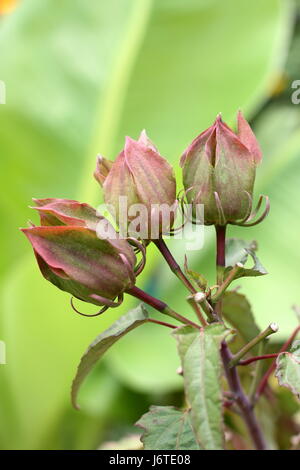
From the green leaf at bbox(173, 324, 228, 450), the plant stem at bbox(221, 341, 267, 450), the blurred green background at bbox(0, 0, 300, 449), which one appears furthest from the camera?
A: the blurred green background at bbox(0, 0, 300, 449)

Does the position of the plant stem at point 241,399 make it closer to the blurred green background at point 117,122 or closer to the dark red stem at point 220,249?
the dark red stem at point 220,249

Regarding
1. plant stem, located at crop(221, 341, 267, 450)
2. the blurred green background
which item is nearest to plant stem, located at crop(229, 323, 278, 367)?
plant stem, located at crop(221, 341, 267, 450)

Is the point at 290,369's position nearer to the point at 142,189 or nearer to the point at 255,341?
the point at 255,341

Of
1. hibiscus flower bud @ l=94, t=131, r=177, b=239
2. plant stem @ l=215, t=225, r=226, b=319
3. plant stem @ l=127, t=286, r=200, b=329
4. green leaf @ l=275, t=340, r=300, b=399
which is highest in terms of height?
hibiscus flower bud @ l=94, t=131, r=177, b=239

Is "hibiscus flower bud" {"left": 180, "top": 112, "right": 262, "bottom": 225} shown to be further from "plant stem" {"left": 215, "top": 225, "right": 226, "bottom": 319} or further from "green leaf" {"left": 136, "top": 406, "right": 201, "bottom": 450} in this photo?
"green leaf" {"left": 136, "top": 406, "right": 201, "bottom": 450}

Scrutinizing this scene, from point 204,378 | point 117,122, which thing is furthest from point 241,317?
point 117,122

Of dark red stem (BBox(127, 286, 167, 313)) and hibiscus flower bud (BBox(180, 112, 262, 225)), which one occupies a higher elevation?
hibiscus flower bud (BBox(180, 112, 262, 225))

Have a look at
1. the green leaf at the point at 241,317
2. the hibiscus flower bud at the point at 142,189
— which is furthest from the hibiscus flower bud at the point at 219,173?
the green leaf at the point at 241,317
